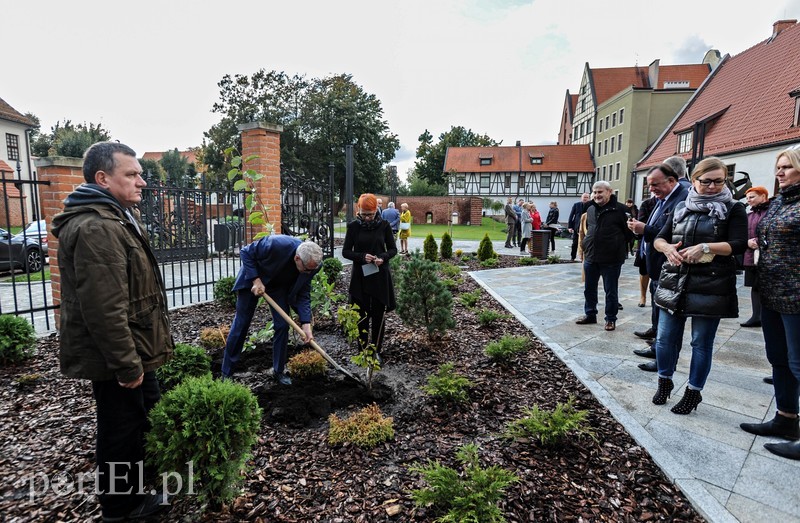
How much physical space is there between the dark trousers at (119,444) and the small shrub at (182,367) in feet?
3.71

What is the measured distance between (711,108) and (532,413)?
85.4ft

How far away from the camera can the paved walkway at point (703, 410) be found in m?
2.31

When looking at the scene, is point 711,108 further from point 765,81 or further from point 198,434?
point 198,434

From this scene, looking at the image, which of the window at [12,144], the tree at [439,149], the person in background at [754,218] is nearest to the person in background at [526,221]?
the person in background at [754,218]

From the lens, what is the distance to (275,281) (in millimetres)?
3596

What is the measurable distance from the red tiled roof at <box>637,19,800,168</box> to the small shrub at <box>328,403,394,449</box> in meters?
18.5

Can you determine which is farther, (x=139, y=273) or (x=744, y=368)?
(x=744, y=368)

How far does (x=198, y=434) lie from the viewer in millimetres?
1947

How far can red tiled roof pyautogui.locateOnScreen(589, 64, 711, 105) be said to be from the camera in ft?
127

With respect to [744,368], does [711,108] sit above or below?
above

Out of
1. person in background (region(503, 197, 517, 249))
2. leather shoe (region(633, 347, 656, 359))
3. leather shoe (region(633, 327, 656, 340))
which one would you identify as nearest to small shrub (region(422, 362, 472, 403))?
leather shoe (region(633, 347, 656, 359))

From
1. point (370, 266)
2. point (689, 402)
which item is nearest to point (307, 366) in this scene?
point (370, 266)

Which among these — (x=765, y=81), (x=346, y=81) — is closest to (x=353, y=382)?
(x=765, y=81)

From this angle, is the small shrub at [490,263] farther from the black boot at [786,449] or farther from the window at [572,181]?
the window at [572,181]
